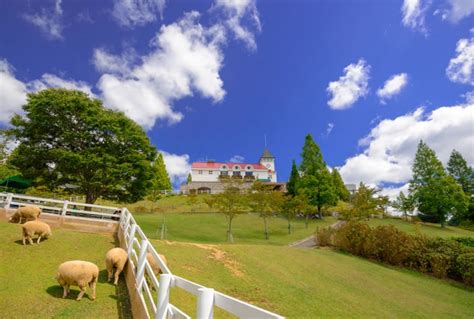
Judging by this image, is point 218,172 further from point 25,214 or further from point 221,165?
point 25,214

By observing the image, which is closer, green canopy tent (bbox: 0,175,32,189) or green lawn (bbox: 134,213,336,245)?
green canopy tent (bbox: 0,175,32,189)

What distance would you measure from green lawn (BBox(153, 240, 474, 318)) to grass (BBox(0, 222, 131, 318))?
5.59ft

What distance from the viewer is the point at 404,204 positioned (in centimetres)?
4494

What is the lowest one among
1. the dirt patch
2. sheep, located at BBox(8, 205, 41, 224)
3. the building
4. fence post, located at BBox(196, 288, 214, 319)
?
the dirt patch

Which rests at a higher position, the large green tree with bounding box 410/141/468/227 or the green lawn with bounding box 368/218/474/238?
the large green tree with bounding box 410/141/468/227

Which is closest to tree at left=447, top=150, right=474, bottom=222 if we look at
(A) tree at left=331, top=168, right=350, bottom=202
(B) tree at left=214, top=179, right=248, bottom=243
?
(A) tree at left=331, top=168, right=350, bottom=202

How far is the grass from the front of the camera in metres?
5.09

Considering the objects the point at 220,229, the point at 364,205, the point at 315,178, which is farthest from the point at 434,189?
the point at 220,229

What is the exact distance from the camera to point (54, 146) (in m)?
22.4

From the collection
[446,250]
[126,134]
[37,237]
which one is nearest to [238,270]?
[37,237]

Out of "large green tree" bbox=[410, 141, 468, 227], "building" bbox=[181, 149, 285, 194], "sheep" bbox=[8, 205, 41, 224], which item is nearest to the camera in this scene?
"sheep" bbox=[8, 205, 41, 224]

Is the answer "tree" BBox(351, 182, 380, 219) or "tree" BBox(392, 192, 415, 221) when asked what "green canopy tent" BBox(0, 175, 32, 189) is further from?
"tree" BBox(392, 192, 415, 221)

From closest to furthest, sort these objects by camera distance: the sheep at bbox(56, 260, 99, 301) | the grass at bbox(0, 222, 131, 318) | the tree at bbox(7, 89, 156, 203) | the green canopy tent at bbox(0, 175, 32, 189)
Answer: the grass at bbox(0, 222, 131, 318) → the sheep at bbox(56, 260, 99, 301) → the green canopy tent at bbox(0, 175, 32, 189) → the tree at bbox(7, 89, 156, 203)

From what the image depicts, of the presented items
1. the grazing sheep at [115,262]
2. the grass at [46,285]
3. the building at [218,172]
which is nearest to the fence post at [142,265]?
the grass at [46,285]
